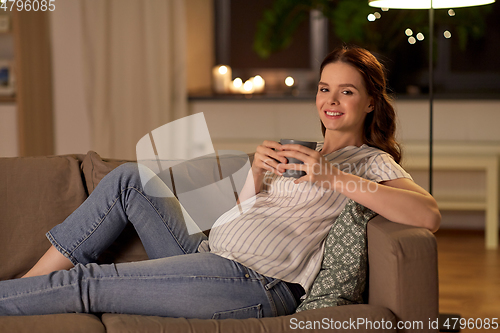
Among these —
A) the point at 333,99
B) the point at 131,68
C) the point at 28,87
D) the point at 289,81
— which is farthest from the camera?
the point at 289,81

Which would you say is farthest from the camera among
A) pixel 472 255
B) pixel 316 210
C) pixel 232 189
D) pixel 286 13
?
pixel 286 13

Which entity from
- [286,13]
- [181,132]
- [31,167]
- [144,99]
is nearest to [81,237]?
[31,167]

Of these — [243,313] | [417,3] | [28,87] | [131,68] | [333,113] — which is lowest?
[243,313]

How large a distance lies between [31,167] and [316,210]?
94cm

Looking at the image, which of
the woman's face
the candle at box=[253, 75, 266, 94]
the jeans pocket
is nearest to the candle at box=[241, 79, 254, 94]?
the candle at box=[253, 75, 266, 94]

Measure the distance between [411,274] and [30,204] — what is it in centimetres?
118

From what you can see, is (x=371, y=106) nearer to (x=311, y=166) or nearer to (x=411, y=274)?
(x=311, y=166)

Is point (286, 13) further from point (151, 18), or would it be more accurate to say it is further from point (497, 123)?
point (497, 123)

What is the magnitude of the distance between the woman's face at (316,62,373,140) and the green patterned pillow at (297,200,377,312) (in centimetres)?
27

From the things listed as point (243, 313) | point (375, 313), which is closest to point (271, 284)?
point (243, 313)

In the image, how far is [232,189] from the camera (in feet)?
5.59

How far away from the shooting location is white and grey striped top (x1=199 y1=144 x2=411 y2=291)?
131 cm

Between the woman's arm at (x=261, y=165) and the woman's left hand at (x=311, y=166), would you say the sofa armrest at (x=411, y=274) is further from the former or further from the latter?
the woman's arm at (x=261, y=165)

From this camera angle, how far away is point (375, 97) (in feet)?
4.85
